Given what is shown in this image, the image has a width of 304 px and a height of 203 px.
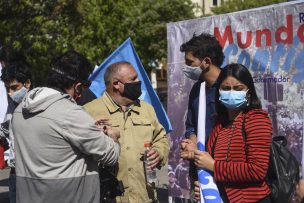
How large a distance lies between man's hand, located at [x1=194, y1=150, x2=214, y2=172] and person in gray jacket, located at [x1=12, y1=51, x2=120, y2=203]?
50cm

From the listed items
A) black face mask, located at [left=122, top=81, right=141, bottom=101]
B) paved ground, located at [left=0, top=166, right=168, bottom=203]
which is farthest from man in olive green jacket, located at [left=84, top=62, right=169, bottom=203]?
paved ground, located at [left=0, top=166, right=168, bottom=203]

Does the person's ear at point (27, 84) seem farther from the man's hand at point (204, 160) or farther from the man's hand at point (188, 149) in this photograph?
the man's hand at point (204, 160)

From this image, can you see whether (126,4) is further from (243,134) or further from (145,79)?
(243,134)

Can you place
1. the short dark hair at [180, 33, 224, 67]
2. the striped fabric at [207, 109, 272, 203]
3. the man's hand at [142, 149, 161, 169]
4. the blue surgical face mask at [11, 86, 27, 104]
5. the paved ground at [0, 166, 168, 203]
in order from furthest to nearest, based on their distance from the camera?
the paved ground at [0, 166, 168, 203], the blue surgical face mask at [11, 86, 27, 104], the short dark hair at [180, 33, 224, 67], the man's hand at [142, 149, 161, 169], the striped fabric at [207, 109, 272, 203]

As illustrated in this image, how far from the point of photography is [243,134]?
357 cm

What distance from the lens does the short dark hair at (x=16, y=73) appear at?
543 centimetres

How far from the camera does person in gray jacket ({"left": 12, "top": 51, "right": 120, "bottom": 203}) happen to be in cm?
363

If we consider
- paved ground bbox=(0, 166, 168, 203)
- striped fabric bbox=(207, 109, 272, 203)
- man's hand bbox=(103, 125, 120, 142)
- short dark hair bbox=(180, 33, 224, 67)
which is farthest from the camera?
paved ground bbox=(0, 166, 168, 203)

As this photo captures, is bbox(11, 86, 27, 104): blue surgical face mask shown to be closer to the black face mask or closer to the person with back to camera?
the black face mask

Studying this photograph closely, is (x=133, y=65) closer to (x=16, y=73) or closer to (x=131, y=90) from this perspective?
(x=16, y=73)

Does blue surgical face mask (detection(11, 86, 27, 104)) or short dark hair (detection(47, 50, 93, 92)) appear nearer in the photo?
short dark hair (detection(47, 50, 93, 92))

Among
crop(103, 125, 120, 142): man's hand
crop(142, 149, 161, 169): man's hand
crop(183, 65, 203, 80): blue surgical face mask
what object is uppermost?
crop(183, 65, 203, 80): blue surgical face mask

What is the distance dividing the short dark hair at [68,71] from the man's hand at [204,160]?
0.87m

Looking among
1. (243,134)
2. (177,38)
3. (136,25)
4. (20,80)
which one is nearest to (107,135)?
(243,134)
